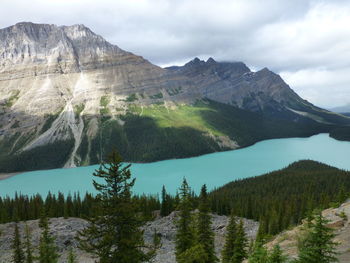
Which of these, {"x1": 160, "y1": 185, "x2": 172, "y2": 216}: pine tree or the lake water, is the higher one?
{"x1": 160, "y1": 185, "x2": 172, "y2": 216}: pine tree

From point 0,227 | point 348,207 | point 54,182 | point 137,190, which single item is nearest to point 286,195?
point 348,207

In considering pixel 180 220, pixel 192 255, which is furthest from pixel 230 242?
pixel 192 255

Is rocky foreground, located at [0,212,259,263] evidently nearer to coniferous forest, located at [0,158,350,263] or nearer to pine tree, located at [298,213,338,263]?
coniferous forest, located at [0,158,350,263]

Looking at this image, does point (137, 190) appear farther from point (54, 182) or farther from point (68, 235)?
point (68, 235)

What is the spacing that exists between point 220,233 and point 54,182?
12488 centimetres

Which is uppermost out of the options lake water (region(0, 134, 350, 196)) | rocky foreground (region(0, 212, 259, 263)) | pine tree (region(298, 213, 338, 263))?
pine tree (region(298, 213, 338, 263))

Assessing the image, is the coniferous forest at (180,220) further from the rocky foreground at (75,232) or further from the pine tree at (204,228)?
the rocky foreground at (75,232)

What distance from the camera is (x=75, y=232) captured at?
5962 cm

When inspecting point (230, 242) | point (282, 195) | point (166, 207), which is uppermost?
point (230, 242)

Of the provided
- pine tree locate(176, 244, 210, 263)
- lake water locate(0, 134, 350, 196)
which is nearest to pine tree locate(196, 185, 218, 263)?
pine tree locate(176, 244, 210, 263)

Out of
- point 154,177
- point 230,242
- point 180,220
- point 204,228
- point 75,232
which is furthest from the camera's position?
point 154,177

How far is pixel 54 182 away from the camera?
16212 centimetres

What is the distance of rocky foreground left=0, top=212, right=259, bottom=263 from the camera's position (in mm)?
51828

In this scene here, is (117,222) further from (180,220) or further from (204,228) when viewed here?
(204,228)
